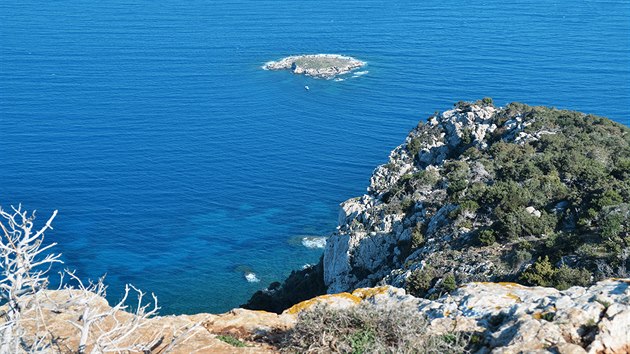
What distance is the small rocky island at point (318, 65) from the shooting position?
5207 inches

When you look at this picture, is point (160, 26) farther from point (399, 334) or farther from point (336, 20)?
point (399, 334)

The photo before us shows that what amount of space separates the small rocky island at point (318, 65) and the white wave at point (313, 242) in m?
65.0

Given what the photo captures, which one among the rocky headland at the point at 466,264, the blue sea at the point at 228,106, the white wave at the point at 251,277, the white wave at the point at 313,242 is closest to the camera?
the rocky headland at the point at 466,264

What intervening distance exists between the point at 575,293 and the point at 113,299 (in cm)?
5324

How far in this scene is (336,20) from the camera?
17525cm

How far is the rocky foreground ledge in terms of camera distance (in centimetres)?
1209

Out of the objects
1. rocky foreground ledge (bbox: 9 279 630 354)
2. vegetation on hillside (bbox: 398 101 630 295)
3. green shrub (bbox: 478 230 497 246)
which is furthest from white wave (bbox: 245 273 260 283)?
rocky foreground ledge (bbox: 9 279 630 354)

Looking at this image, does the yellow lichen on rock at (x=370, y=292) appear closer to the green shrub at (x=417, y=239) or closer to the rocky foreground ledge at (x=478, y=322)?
the rocky foreground ledge at (x=478, y=322)

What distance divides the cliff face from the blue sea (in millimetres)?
25688

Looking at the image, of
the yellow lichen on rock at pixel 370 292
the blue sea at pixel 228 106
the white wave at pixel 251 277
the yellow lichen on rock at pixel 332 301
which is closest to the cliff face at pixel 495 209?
the yellow lichen on rock at pixel 370 292

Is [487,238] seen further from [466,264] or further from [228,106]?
[228,106]

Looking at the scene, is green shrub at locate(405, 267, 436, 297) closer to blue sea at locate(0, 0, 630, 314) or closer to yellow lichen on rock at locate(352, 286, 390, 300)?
yellow lichen on rock at locate(352, 286, 390, 300)

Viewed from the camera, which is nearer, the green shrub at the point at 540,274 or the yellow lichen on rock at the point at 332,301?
the yellow lichen on rock at the point at 332,301

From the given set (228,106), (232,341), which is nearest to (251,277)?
(232,341)
